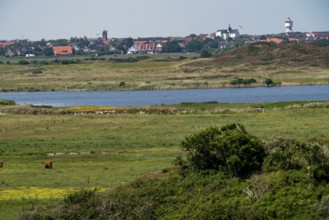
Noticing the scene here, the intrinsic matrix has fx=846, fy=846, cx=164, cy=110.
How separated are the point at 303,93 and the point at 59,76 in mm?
62716

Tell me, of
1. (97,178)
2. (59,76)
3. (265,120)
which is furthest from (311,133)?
(59,76)

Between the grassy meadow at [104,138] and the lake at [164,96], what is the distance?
18.4 m

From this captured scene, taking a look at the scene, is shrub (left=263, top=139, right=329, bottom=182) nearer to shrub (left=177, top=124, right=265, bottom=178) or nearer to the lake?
shrub (left=177, top=124, right=265, bottom=178)

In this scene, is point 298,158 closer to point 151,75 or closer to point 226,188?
point 226,188

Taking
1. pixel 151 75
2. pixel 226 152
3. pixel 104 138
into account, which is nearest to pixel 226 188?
pixel 226 152

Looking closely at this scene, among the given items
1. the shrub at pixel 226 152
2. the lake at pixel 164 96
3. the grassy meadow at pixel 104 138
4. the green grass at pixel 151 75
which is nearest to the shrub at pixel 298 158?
the shrub at pixel 226 152

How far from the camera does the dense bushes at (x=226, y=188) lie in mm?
22906

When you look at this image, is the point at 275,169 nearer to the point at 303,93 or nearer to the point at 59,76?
the point at 303,93

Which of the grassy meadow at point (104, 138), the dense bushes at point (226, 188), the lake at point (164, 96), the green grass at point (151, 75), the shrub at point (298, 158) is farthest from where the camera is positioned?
the green grass at point (151, 75)

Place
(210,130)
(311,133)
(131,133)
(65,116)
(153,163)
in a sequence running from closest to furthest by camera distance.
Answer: (210,130) < (153,163) < (311,133) < (131,133) < (65,116)

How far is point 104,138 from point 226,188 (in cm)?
2686

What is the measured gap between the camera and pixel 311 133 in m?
46.7

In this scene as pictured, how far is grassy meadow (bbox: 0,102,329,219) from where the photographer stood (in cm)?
3325

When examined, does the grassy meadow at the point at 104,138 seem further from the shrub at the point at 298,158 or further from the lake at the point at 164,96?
the lake at the point at 164,96
